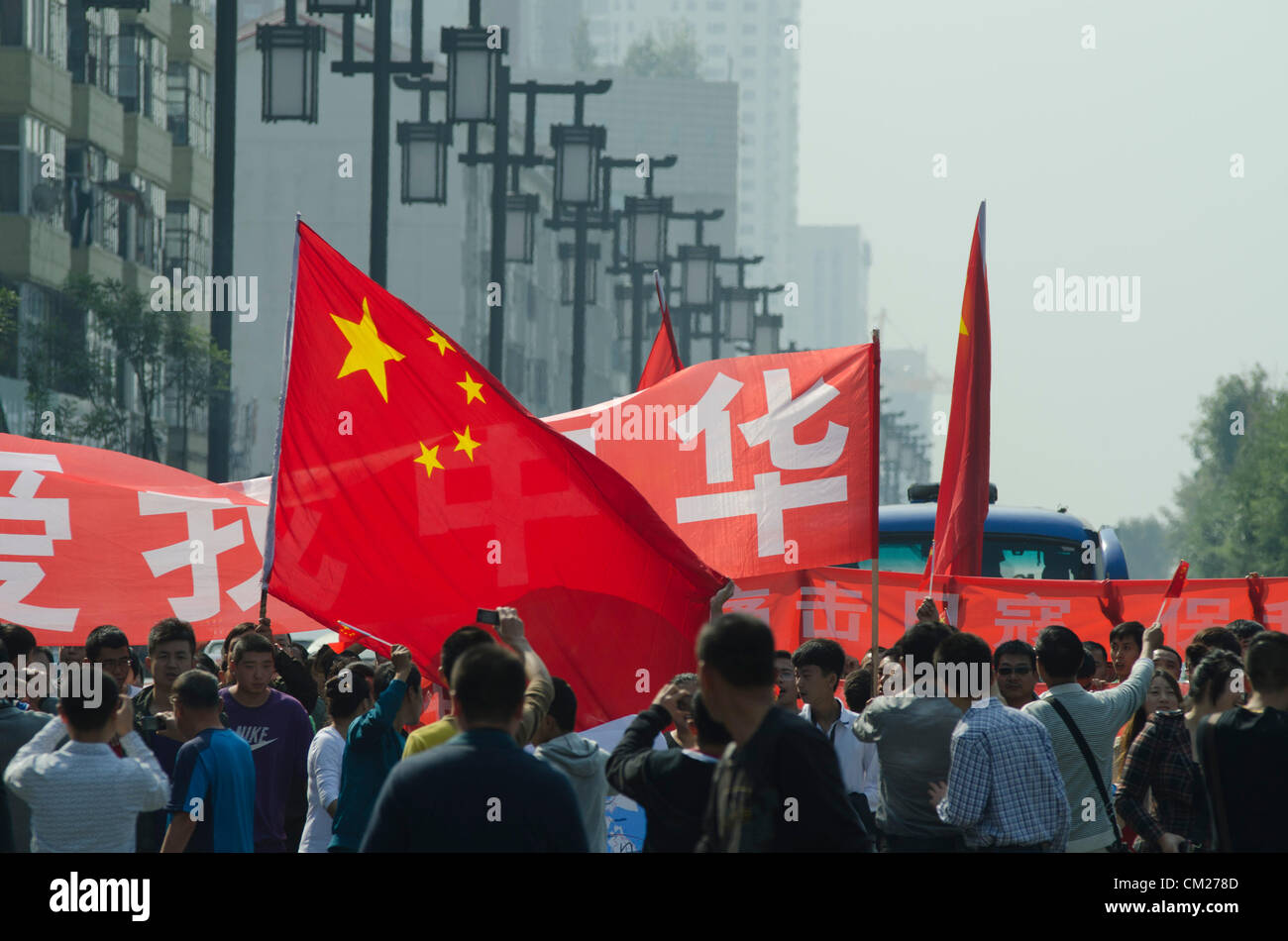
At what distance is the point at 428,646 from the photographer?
27.3 feet

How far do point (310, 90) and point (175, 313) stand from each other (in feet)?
53.5

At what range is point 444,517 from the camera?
8.80 m

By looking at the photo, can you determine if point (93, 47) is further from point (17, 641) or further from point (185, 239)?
point (17, 641)

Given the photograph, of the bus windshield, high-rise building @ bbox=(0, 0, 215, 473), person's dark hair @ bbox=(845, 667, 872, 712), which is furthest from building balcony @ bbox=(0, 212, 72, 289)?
person's dark hair @ bbox=(845, 667, 872, 712)

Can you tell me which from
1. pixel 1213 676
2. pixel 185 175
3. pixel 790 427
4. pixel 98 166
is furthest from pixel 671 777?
pixel 185 175

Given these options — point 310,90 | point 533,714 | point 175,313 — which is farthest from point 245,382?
point 533,714

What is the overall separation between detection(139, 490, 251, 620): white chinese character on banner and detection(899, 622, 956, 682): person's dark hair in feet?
16.2

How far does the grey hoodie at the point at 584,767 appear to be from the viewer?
22.9ft

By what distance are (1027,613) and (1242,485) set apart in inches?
2668

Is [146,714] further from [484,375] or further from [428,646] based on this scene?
[484,375]

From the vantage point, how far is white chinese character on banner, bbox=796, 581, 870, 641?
12.1 metres

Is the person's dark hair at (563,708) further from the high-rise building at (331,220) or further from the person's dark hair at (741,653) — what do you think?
the high-rise building at (331,220)

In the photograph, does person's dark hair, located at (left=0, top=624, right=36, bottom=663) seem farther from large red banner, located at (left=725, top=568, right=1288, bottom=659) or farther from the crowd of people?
large red banner, located at (left=725, top=568, right=1288, bottom=659)

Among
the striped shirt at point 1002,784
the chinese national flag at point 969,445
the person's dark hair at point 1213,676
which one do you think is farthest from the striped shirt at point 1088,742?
the chinese national flag at point 969,445
